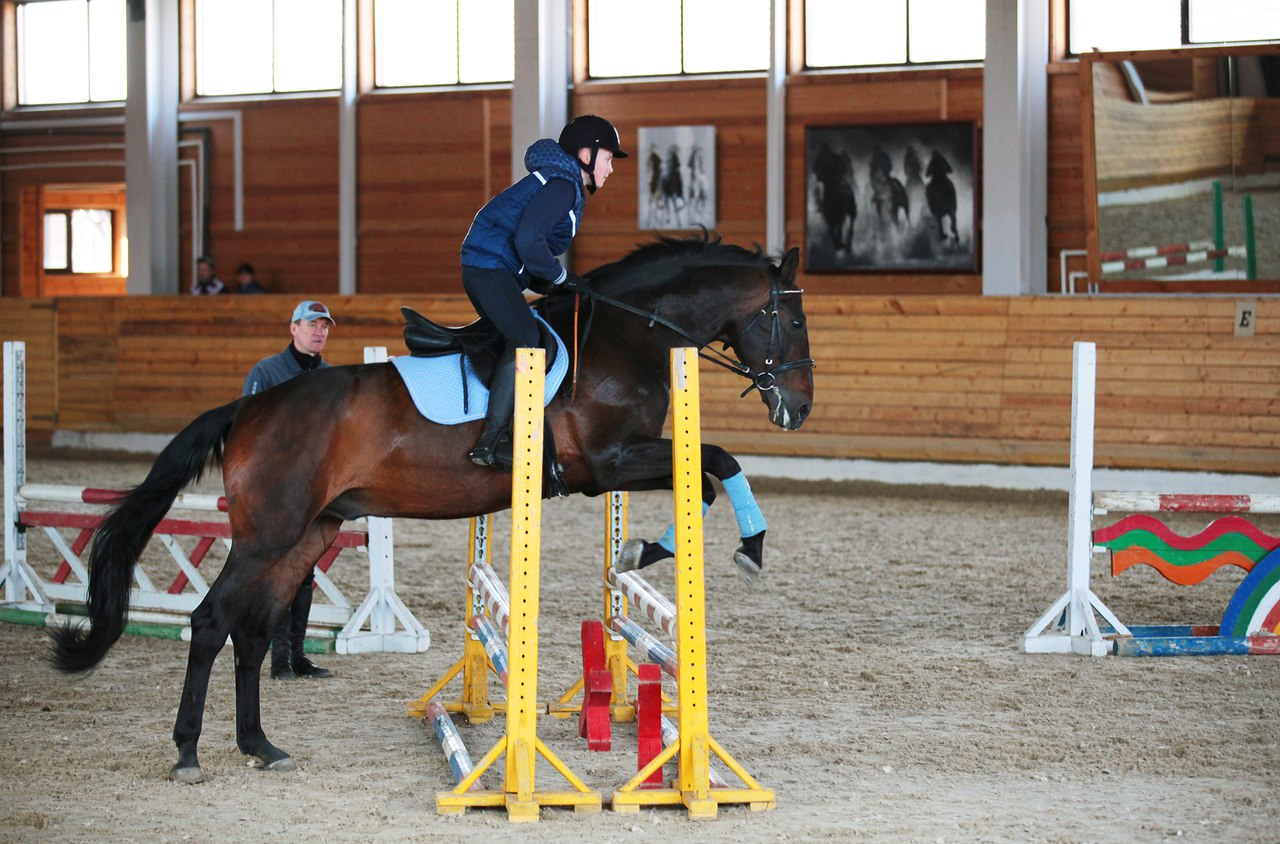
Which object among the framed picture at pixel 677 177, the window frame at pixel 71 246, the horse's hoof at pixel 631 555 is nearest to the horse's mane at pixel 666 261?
the horse's hoof at pixel 631 555

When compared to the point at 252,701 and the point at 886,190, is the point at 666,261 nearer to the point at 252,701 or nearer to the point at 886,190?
the point at 252,701

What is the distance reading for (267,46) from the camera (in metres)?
17.1

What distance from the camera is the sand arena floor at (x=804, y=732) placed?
12.9ft

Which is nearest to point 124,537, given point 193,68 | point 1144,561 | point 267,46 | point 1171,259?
point 1144,561

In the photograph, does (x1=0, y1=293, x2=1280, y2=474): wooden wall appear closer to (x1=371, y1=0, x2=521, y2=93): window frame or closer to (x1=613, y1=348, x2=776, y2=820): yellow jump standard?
(x1=371, y1=0, x2=521, y2=93): window frame

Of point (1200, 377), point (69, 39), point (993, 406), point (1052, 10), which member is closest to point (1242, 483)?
point (1200, 377)

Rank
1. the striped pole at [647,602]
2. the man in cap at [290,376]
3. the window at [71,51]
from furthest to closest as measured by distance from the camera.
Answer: the window at [71,51] < the man in cap at [290,376] < the striped pole at [647,602]

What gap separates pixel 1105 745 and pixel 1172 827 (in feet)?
3.05

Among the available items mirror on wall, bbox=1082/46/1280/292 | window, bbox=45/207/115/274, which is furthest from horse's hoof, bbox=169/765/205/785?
window, bbox=45/207/115/274

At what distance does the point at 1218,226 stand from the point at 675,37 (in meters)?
6.28

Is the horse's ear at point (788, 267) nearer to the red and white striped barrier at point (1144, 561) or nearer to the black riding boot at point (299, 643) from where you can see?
the red and white striped barrier at point (1144, 561)

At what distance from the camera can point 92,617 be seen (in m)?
4.60

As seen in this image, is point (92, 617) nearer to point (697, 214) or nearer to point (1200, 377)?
point (1200, 377)

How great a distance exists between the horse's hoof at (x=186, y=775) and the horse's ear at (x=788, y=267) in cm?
256
